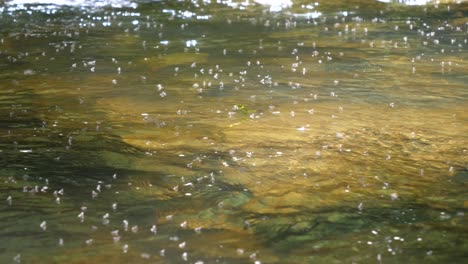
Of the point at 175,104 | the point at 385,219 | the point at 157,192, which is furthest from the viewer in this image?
the point at 175,104

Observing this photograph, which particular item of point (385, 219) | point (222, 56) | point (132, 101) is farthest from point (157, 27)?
point (385, 219)

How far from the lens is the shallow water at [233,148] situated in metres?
4.28

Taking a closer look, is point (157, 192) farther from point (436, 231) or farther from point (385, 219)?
point (436, 231)

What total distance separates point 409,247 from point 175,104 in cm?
380

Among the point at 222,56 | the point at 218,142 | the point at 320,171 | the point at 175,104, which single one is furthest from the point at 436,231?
the point at 222,56

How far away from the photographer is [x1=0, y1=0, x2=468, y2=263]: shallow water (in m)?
4.28

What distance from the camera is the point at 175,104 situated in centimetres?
750

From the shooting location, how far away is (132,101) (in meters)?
7.63

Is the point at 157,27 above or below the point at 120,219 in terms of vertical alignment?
above

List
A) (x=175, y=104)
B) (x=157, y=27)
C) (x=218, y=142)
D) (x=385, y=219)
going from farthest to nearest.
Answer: (x=157, y=27)
(x=175, y=104)
(x=218, y=142)
(x=385, y=219)

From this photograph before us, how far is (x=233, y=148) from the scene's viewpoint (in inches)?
237

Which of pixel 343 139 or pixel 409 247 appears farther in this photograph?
pixel 343 139

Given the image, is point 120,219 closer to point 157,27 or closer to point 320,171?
point 320,171

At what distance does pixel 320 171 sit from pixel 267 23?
816cm
